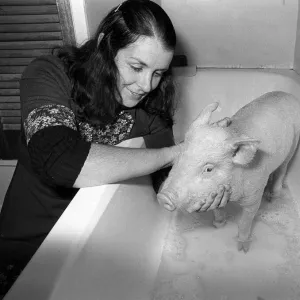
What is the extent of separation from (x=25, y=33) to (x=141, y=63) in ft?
3.32

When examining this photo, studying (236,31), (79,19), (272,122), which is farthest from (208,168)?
(79,19)

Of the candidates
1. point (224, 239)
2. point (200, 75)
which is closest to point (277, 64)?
point (200, 75)

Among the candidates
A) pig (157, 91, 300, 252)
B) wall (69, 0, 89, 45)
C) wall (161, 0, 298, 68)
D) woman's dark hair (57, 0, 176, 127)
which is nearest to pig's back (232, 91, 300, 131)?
pig (157, 91, 300, 252)

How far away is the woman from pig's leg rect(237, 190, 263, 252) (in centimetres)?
17

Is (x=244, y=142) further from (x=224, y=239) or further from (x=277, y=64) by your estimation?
(x=277, y=64)

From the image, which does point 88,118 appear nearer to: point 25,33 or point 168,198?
point 168,198

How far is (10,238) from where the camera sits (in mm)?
1005

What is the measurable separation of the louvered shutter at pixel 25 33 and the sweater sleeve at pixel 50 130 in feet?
2.63

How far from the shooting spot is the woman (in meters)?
0.79

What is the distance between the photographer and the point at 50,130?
78 centimetres

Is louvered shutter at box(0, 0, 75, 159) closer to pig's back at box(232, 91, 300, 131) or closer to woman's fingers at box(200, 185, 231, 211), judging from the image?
pig's back at box(232, 91, 300, 131)

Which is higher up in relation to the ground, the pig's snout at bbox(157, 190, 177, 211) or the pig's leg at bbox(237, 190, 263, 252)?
the pig's snout at bbox(157, 190, 177, 211)

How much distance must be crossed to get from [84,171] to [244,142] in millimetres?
348

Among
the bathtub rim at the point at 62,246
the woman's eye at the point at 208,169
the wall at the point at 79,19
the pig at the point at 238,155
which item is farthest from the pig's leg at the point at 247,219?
the wall at the point at 79,19
